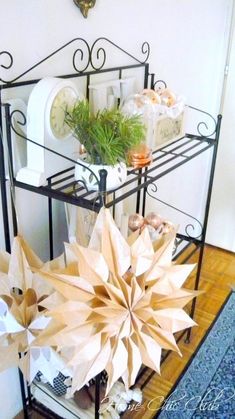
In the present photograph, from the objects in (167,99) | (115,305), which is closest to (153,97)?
(167,99)

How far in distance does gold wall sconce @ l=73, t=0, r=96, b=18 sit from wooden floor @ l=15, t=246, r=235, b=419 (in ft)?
4.13

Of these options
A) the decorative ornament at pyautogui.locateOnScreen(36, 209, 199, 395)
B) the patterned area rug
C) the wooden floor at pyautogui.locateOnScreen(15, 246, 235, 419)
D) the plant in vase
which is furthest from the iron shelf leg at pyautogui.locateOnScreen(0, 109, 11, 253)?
the patterned area rug

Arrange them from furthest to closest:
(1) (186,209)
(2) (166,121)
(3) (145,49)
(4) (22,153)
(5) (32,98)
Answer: (1) (186,209) → (3) (145,49) → (2) (166,121) → (4) (22,153) → (5) (32,98)

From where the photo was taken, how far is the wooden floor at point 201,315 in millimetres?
1543

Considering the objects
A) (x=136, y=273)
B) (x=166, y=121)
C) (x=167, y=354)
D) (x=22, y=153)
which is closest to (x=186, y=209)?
(x=167, y=354)

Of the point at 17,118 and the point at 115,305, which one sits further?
the point at 17,118

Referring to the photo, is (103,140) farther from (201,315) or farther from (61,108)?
(201,315)

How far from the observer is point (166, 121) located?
1328 mm

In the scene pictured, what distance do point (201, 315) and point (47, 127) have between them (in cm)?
133

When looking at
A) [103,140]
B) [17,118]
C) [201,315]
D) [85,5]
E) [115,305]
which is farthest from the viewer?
[201,315]

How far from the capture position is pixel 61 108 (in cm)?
105

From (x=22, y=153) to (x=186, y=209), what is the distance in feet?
4.47

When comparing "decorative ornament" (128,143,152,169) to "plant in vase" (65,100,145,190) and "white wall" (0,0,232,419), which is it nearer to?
"plant in vase" (65,100,145,190)

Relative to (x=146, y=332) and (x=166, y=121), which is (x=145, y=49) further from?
(x=146, y=332)
